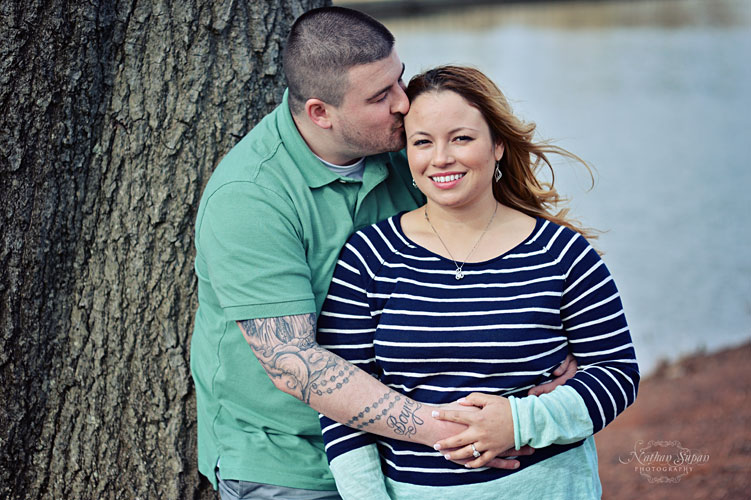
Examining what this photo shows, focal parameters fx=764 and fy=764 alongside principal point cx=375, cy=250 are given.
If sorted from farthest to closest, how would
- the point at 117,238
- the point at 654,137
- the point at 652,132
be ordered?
the point at 652,132 < the point at 654,137 < the point at 117,238

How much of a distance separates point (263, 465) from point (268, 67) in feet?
4.56

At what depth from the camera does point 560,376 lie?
2.12 m

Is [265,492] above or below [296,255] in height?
below

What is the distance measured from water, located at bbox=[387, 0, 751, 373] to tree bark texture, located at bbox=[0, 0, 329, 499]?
82 cm

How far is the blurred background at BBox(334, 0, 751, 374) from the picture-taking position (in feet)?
23.0

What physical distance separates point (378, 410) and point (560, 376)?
20.3 inches

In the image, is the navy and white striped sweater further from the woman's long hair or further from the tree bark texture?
the tree bark texture

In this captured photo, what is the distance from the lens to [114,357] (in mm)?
2658

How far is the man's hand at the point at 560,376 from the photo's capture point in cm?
208

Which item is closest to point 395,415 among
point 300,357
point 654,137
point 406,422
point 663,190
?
point 406,422

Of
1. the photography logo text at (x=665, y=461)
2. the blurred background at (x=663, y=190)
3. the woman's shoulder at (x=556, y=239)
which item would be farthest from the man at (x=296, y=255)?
the photography logo text at (x=665, y=461)

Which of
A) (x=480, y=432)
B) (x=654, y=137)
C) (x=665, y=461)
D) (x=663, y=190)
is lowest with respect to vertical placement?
(x=665, y=461)

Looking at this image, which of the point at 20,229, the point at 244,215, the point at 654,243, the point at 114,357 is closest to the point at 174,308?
the point at 114,357

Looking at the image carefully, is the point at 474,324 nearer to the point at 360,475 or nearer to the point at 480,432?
the point at 480,432
